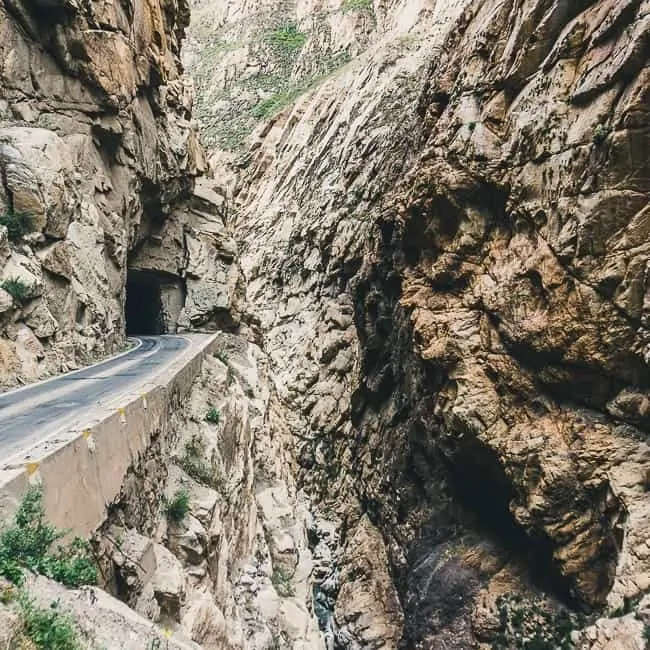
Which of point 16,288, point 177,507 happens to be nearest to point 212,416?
point 177,507

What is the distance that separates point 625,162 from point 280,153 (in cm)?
3663

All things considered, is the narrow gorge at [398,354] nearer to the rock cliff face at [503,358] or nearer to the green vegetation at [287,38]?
the rock cliff face at [503,358]

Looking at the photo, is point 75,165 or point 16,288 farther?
point 75,165

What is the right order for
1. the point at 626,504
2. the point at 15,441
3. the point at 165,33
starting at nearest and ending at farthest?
the point at 15,441, the point at 626,504, the point at 165,33

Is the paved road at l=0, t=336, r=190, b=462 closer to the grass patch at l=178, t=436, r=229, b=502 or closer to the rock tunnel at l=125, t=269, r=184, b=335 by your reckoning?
the grass patch at l=178, t=436, r=229, b=502

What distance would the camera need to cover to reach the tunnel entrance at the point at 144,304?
28.0 metres

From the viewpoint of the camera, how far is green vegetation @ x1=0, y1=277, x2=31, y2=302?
509 inches

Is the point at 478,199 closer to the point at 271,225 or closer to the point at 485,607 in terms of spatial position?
the point at 485,607

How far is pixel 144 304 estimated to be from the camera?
31422 mm

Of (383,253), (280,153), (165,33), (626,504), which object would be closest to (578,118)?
(626,504)

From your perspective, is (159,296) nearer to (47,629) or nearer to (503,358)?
(503,358)

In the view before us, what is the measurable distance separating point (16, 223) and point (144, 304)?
17770 millimetres

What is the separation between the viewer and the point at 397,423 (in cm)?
2231

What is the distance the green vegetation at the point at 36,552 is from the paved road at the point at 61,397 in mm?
1213
